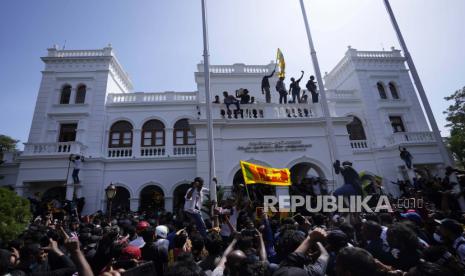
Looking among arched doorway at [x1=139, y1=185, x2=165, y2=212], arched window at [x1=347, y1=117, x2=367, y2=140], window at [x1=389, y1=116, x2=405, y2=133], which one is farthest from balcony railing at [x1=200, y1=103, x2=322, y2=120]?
window at [x1=389, y1=116, x2=405, y2=133]

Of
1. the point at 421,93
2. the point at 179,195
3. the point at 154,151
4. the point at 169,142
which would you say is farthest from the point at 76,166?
the point at 421,93

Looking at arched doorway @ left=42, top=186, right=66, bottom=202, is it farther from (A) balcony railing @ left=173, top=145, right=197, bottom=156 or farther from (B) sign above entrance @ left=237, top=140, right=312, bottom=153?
(B) sign above entrance @ left=237, top=140, right=312, bottom=153

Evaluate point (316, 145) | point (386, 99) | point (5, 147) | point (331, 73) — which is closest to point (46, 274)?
point (316, 145)

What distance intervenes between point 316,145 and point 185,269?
427 inches

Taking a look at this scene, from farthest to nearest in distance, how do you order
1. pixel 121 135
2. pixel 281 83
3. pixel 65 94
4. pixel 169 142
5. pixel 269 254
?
1. pixel 65 94
2. pixel 121 135
3. pixel 169 142
4. pixel 281 83
5. pixel 269 254

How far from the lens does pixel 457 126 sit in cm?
2011

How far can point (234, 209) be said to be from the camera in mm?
6504

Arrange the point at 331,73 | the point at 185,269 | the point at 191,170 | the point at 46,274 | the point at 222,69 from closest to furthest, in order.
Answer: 1. the point at 185,269
2. the point at 46,274
3. the point at 191,170
4. the point at 222,69
5. the point at 331,73

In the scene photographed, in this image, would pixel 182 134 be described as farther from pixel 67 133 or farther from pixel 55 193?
pixel 55 193

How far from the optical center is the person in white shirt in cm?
575

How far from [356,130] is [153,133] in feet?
48.5

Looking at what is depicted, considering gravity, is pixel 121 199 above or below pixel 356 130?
below

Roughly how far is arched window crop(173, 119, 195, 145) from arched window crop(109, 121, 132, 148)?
3074 mm

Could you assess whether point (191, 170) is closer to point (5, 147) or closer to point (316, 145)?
point (316, 145)
